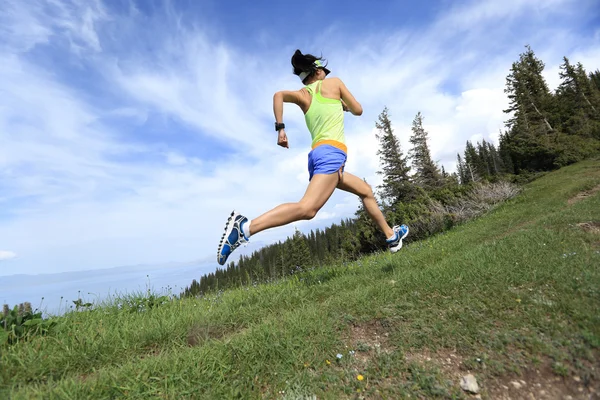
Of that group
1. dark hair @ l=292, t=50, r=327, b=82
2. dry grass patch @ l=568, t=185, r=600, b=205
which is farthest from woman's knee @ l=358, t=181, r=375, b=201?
dry grass patch @ l=568, t=185, r=600, b=205

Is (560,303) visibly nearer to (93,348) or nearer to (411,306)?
(411,306)

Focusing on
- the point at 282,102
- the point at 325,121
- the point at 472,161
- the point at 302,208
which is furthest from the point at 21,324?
the point at 472,161

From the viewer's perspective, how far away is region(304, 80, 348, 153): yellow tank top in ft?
12.1

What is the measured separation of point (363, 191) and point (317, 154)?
1.04 meters

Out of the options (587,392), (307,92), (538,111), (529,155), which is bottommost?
(587,392)

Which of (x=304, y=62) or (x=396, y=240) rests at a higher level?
(x=304, y=62)

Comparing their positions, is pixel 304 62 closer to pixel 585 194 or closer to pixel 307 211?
pixel 307 211

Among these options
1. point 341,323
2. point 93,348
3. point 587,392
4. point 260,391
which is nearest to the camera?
point 587,392

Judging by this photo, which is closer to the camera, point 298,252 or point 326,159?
point 326,159

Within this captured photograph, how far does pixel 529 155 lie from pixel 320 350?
42.7 meters

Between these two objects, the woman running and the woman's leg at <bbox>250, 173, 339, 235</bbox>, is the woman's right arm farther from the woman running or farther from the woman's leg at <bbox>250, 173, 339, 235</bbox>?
the woman's leg at <bbox>250, 173, 339, 235</bbox>

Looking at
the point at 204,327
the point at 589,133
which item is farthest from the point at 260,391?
the point at 589,133

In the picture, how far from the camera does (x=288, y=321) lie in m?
2.86

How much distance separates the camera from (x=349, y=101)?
4.08 metres
